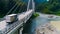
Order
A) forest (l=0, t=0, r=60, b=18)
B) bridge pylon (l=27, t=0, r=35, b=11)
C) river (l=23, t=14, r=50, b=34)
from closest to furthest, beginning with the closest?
1. river (l=23, t=14, r=50, b=34)
2. forest (l=0, t=0, r=60, b=18)
3. bridge pylon (l=27, t=0, r=35, b=11)

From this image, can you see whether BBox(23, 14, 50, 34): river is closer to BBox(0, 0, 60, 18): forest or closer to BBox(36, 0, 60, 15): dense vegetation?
BBox(0, 0, 60, 18): forest

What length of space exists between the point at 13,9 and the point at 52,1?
35.3 feet

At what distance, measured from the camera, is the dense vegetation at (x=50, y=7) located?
38659 mm

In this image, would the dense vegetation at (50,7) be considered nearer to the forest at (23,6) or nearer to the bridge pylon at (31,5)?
the forest at (23,6)

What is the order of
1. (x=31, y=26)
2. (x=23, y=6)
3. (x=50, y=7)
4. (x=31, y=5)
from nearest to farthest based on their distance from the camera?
(x=31, y=26) < (x=23, y=6) < (x=31, y=5) < (x=50, y=7)

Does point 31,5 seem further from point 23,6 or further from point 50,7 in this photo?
point 50,7

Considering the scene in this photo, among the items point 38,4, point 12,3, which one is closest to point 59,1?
point 38,4

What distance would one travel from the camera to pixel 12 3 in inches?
1202

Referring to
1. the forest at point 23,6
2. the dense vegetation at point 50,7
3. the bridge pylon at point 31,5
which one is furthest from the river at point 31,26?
the dense vegetation at point 50,7

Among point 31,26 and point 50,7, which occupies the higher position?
point 50,7

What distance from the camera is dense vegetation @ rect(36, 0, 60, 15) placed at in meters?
38.7

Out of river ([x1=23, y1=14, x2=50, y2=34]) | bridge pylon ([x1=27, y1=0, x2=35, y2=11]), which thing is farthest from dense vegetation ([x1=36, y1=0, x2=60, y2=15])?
river ([x1=23, y1=14, x2=50, y2=34])

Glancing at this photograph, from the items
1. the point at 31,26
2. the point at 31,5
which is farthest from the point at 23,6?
the point at 31,26

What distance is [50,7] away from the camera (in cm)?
3966
